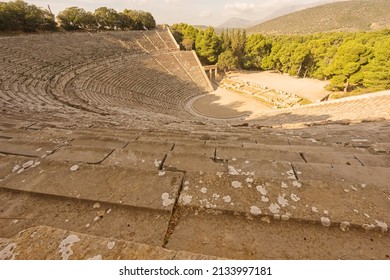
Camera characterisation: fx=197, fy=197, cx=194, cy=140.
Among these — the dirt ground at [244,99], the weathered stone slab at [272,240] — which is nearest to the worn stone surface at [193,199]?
the weathered stone slab at [272,240]

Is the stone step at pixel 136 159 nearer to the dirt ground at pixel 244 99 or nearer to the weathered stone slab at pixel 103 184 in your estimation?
the weathered stone slab at pixel 103 184

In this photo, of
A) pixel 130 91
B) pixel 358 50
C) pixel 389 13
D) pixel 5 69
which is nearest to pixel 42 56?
pixel 5 69

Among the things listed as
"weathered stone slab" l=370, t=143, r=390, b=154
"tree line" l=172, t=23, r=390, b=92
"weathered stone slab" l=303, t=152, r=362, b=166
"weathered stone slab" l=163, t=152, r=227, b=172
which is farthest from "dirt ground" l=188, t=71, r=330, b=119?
"weathered stone slab" l=163, t=152, r=227, b=172

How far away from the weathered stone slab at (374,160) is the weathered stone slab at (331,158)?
0.08 meters

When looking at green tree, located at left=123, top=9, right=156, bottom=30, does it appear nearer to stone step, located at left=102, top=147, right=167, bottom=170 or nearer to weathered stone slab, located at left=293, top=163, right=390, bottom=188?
stone step, located at left=102, top=147, right=167, bottom=170

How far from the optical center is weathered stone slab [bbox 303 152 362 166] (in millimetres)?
2598

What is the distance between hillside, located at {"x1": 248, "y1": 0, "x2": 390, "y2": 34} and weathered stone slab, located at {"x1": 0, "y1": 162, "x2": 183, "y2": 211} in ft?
508

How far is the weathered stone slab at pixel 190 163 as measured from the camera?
2.27 m

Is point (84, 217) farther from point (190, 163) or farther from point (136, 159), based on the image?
point (190, 163)

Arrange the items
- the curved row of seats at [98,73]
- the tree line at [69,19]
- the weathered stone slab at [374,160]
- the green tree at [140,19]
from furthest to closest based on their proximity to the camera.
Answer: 1. the green tree at [140,19]
2. the tree line at [69,19]
3. the curved row of seats at [98,73]
4. the weathered stone slab at [374,160]

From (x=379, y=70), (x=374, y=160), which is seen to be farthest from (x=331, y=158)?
(x=379, y=70)

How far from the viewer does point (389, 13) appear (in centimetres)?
13125
